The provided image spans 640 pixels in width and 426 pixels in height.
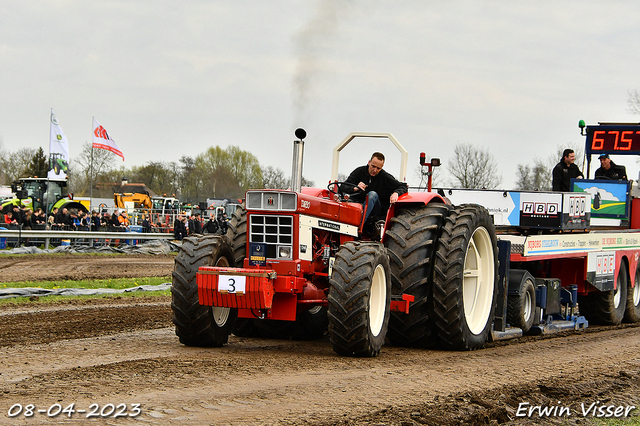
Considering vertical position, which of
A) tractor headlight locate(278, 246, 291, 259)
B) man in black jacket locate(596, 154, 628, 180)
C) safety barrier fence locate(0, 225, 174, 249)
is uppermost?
man in black jacket locate(596, 154, 628, 180)

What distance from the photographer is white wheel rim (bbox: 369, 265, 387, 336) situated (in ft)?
24.5

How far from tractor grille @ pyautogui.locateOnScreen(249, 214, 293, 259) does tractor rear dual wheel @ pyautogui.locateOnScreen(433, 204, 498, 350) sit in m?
1.73

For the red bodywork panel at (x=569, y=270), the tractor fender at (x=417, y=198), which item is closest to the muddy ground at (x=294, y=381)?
the tractor fender at (x=417, y=198)

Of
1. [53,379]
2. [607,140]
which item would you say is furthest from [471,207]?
[607,140]

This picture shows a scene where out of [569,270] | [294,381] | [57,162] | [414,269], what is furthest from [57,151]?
[294,381]

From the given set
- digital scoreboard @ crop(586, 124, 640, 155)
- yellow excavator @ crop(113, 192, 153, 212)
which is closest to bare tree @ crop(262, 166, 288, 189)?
yellow excavator @ crop(113, 192, 153, 212)

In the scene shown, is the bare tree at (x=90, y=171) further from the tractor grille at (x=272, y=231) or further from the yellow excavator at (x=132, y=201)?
the tractor grille at (x=272, y=231)

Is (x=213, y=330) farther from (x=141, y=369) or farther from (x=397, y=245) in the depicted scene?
(x=397, y=245)

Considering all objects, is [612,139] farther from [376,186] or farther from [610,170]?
[376,186]

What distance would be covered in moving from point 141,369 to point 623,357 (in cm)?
532

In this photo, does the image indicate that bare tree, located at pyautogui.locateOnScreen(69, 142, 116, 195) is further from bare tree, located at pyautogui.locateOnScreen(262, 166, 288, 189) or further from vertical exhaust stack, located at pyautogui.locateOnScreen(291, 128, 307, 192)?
vertical exhaust stack, located at pyautogui.locateOnScreen(291, 128, 307, 192)

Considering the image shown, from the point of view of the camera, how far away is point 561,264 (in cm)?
1171

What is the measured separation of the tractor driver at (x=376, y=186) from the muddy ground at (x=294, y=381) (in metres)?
1.70

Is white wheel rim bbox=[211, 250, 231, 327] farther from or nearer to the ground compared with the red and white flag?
nearer to the ground
